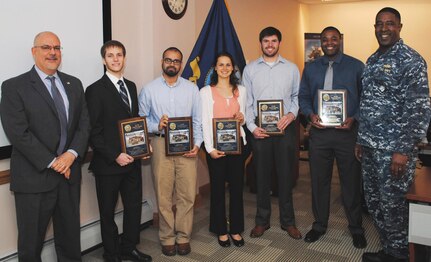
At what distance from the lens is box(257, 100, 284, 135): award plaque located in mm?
3119

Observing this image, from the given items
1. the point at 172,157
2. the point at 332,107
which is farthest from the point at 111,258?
the point at 332,107

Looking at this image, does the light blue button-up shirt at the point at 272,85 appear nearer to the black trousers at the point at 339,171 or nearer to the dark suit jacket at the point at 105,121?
the black trousers at the point at 339,171

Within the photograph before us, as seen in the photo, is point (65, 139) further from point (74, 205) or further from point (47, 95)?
point (74, 205)

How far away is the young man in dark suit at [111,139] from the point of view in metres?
2.68

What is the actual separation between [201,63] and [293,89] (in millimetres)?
961

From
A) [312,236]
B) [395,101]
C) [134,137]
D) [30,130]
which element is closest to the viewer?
[30,130]

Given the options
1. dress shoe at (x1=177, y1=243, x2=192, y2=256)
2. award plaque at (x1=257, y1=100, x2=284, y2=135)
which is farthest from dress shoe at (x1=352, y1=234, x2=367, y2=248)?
dress shoe at (x1=177, y1=243, x2=192, y2=256)

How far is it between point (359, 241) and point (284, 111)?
4.04ft

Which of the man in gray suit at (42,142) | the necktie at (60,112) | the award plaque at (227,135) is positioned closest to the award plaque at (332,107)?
the award plaque at (227,135)

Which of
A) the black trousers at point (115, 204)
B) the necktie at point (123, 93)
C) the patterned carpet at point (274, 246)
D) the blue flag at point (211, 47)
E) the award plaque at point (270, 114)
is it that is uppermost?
the blue flag at point (211, 47)

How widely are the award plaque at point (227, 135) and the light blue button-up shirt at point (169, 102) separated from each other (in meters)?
0.14

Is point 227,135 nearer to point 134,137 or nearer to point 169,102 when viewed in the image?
point 169,102

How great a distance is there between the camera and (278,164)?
10.7 ft

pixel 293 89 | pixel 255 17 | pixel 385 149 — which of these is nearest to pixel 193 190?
pixel 293 89
